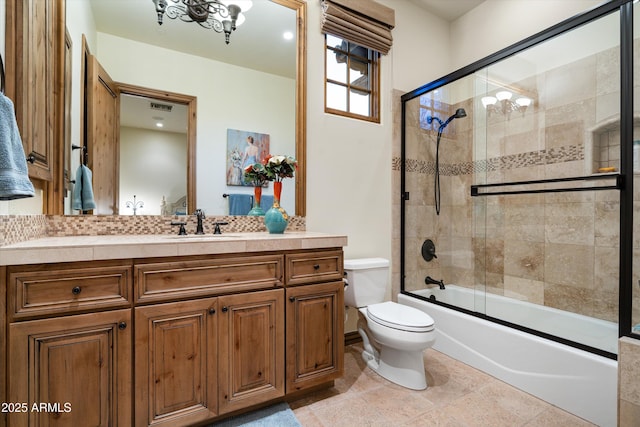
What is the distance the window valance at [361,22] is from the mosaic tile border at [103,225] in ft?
5.22

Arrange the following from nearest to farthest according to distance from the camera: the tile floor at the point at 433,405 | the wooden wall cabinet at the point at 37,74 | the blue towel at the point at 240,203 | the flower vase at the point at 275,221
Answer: the wooden wall cabinet at the point at 37,74
the tile floor at the point at 433,405
the flower vase at the point at 275,221
the blue towel at the point at 240,203

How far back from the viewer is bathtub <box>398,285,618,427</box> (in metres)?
1.48

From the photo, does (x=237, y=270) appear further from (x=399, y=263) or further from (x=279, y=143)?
(x=399, y=263)

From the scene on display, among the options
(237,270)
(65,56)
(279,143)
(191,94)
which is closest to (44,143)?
(65,56)

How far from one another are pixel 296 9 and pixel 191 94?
1.03 meters

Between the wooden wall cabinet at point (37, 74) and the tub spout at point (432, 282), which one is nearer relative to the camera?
the wooden wall cabinet at point (37, 74)

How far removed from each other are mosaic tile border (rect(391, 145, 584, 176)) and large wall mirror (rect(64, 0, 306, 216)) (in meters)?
1.09

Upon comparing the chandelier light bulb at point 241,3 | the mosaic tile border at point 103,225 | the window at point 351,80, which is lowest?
the mosaic tile border at point 103,225

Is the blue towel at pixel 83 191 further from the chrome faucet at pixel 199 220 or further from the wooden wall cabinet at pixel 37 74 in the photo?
the chrome faucet at pixel 199 220

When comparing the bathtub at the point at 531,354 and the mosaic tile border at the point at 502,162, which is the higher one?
the mosaic tile border at the point at 502,162

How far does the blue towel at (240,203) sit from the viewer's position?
1987 mm

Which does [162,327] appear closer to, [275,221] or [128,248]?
[128,248]


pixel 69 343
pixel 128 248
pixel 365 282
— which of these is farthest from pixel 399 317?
pixel 69 343

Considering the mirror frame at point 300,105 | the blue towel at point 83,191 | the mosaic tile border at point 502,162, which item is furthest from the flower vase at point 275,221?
the mosaic tile border at point 502,162
